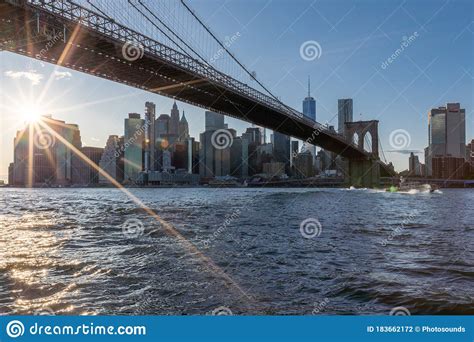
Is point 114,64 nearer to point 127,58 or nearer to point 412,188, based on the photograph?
point 127,58

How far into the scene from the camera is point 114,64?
35.5 metres

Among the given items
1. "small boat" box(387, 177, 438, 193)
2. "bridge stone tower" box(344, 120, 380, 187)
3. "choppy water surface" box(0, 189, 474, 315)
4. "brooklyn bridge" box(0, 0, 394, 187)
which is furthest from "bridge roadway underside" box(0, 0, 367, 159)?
"bridge stone tower" box(344, 120, 380, 187)

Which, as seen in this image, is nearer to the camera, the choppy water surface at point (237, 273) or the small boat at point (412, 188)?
the choppy water surface at point (237, 273)

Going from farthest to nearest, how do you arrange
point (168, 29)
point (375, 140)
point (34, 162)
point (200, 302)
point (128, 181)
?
1. point (34, 162)
2. point (128, 181)
3. point (375, 140)
4. point (168, 29)
5. point (200, 302)

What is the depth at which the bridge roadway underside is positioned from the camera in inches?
1005

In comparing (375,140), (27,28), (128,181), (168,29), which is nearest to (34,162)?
(128,181)

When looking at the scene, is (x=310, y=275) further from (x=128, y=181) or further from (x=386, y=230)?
(x=128, y=181)

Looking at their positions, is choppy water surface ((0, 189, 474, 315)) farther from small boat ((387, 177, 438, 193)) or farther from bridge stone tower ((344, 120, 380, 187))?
bridge stone tower ((344, 120, 380, 187))

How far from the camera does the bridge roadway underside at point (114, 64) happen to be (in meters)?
25.5

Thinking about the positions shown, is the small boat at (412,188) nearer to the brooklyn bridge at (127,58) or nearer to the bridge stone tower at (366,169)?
the bridge stone tower at (366,169)

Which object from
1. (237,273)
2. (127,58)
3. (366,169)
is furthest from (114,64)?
(366,169)

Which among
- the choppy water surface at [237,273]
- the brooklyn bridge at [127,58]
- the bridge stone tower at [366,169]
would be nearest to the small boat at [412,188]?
the bridge stone tower at [366,169]

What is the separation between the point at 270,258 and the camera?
35.0 ft

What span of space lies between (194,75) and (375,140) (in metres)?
65.7
